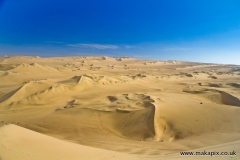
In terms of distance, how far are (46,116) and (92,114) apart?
2.05m

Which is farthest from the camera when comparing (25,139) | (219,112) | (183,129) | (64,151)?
(219,112)

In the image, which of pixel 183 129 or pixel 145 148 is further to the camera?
pixel 183 129

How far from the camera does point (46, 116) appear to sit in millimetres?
7449

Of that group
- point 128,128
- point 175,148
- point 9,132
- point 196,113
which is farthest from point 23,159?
point 196,113

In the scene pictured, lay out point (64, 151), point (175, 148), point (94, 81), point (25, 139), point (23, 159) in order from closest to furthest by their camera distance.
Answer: point (23, 159)
point (64, 151)
point (25, 139)
point (175, 148)
point (94, 81)

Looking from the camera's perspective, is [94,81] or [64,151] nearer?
[64,151]

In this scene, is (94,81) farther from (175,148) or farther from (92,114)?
(175,148)

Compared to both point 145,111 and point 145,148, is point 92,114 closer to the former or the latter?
point 145,111

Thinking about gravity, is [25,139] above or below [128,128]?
above

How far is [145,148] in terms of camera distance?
4727 mm

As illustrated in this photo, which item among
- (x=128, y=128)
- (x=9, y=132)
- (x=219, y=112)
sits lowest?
(x=128, y=128)

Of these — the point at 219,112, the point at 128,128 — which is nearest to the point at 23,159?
the point at 128,128

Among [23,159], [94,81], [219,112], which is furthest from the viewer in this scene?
[94,81]

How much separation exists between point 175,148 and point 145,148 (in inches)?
32.2
